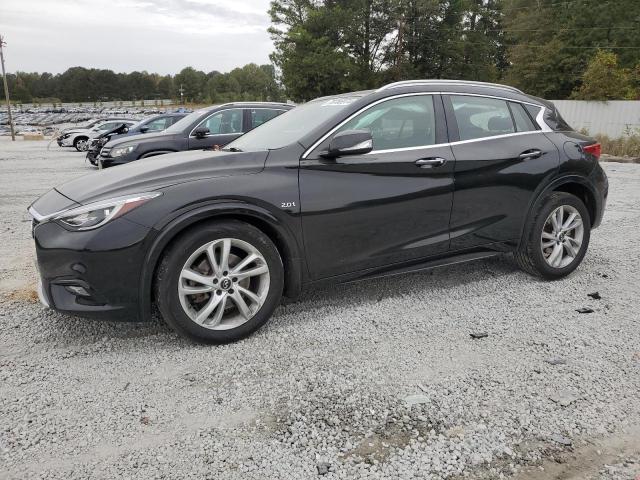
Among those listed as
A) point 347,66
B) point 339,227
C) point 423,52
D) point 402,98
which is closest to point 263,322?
point 339,227

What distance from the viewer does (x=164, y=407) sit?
2.77m

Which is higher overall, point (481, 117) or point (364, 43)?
point (364, 43)

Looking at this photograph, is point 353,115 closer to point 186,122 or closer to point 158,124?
point 186,122

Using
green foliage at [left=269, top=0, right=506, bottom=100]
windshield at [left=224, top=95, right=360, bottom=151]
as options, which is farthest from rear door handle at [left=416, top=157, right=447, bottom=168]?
green foliage at [left=269, top=0, right=506, bottom=100]

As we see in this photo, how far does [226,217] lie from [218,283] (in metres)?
0.43

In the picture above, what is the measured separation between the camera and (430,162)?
13.1ft

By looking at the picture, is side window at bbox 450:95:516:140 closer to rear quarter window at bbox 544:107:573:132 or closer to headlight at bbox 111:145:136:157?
rear quarter window at bbox 544:107:573:132

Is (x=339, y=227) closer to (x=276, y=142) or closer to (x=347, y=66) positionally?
(x=276, y=142)

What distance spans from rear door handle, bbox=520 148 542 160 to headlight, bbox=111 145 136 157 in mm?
7866

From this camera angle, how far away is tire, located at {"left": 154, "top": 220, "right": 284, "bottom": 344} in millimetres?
3244

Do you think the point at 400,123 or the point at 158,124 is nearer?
the point at 400,123

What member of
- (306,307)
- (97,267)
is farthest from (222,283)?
(306,307)

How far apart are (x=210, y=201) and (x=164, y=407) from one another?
4.13 feet

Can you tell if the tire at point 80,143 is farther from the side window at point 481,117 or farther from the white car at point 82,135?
the side window at point 481,117
